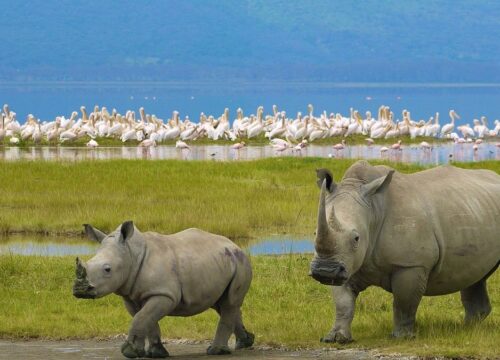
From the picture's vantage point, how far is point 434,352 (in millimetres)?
9281

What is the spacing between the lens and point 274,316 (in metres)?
11.3

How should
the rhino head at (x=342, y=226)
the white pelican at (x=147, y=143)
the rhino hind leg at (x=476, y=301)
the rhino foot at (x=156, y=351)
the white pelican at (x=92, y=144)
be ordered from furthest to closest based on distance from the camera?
the white pelican at (x=92, y=144) < the white pelican at (x=147, y=143) < the rhino hind leg at (x=476, y=301) < the rhino foot at (x=156, y=351) < the rhino head at (x=342, y=226)

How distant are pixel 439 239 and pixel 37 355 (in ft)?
9.87

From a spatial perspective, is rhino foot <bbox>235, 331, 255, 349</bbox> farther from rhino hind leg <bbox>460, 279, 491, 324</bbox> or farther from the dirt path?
rhino hind leg <bbox>460, 279, 491, 324</bbox>

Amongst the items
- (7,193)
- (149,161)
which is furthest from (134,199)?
(149,161)

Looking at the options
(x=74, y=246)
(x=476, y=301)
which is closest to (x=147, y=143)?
(x=74, y=246)

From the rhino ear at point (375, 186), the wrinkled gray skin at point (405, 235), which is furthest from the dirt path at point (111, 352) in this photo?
the rhino ear at point (375, 186)

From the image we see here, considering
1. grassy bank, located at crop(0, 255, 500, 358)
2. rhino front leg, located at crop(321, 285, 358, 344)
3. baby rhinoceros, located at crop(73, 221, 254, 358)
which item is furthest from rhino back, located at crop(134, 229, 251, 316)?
grassy bank, located at crop(0, 255, 500, 358)

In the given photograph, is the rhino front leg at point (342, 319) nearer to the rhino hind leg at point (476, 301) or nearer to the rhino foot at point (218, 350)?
the rhino foot at point (218, 350)

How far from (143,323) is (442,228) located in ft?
8.11

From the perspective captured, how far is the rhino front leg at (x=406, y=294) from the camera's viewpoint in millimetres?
9766

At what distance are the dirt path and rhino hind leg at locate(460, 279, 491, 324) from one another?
164 centimetres

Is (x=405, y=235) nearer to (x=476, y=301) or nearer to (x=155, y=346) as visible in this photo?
(x=476, y=301)

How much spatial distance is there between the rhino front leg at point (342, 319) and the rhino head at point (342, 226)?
0.48 metres
